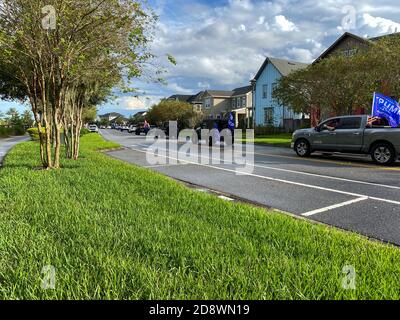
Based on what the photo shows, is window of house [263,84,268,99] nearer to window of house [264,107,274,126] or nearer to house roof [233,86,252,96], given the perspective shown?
window of house [264,107,274,126]

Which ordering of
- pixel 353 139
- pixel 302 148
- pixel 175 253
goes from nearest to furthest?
pixel 175 253, pixel 353 139, pixel 302 148

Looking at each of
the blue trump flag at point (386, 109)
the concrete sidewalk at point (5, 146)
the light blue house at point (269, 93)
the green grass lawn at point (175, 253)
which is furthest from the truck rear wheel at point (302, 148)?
the light blue house at point (269, 93)

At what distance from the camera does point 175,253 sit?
3.53 metres

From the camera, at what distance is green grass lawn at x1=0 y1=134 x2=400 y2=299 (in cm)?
284

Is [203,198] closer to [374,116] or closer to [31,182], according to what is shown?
[31,182]

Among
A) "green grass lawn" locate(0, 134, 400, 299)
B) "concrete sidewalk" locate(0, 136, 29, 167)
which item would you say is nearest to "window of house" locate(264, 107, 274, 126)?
"concrete sidewalk" locate(0, 136, 29, 167)

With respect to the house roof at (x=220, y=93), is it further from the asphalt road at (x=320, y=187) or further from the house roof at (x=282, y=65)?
the asphalt road at (x=320, y=187)

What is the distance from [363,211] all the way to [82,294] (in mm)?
4912

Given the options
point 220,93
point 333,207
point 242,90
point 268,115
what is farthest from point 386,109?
point 220,93

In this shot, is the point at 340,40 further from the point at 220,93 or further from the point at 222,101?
the point at 220,93

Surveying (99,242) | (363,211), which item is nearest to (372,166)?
(363,211)

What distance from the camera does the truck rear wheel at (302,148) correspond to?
15.0 metres

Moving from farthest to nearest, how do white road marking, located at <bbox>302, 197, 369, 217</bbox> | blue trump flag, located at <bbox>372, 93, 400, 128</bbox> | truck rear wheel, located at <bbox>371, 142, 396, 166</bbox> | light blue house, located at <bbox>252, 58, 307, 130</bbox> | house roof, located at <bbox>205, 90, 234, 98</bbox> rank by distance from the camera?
house roof, located at <bbox>205, 90, 234, 98</bbox> < light blue house, located at <bbox>252, 58, 307, 130</bbox> < blue trump flag, located at <bbox>372, 93, 400, 128</bbox> < truck rear wheel, located at <bbox>371, 142, 396, 166</bbox> < white road marking, located at <bbox>302, 197, 369, 217</bbox>

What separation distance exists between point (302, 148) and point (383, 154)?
3593 millimetres
